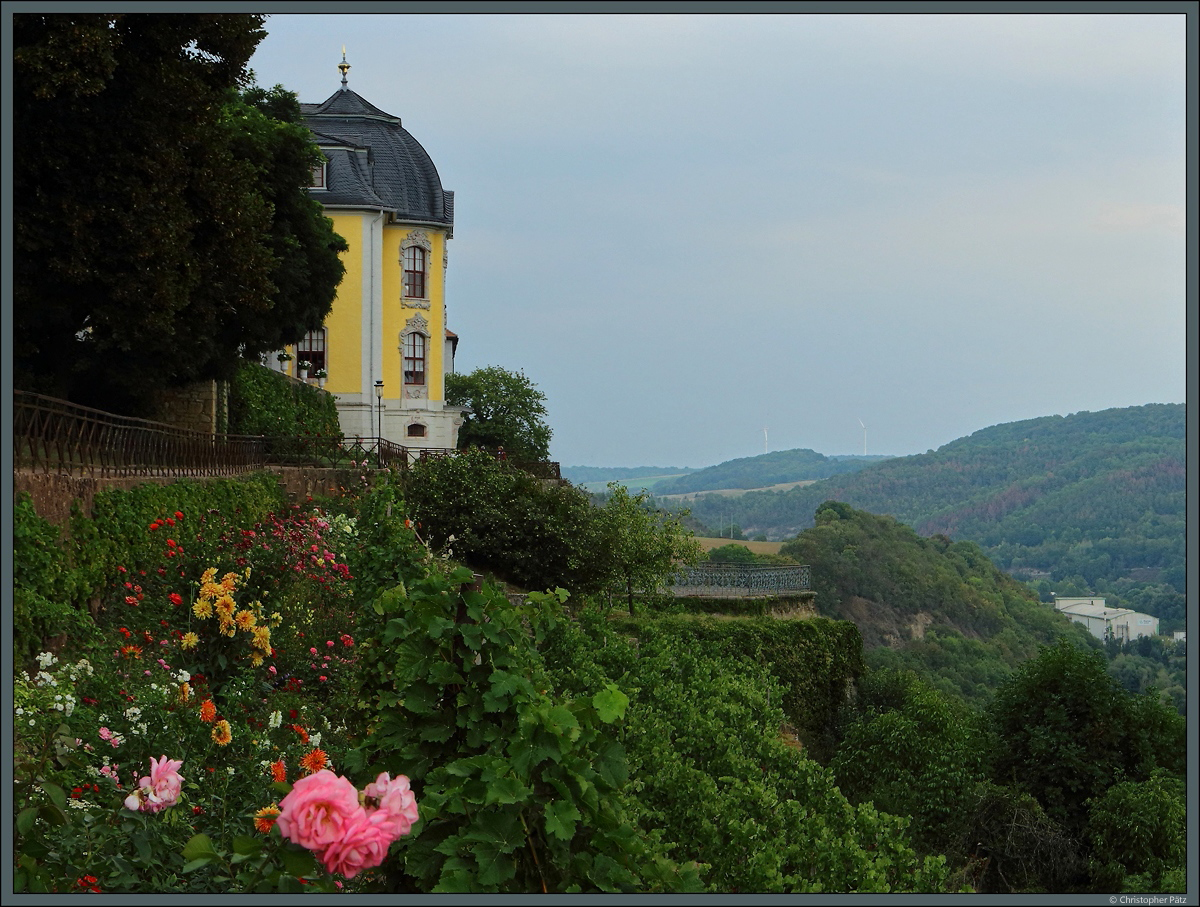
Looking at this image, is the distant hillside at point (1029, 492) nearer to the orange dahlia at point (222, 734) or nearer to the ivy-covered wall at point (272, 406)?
the orange dahlia at point (222, 734)

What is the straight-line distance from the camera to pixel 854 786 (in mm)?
17500

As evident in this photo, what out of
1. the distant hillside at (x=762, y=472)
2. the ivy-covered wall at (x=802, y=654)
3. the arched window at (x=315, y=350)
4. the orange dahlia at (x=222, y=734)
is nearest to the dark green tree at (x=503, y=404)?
the distant hillside at (x=762, y=472)

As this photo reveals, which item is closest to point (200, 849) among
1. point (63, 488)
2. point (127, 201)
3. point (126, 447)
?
point (63, 488)

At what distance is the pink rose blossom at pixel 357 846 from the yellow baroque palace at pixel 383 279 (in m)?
35.5

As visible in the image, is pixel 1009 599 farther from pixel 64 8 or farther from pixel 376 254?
pixel 64 8

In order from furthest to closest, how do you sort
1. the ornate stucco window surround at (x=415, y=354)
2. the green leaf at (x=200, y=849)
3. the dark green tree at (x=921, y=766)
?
the ornate stucco window surround at (x=415, y=354)
the dark green tree at (x=921, y=766)
the green leaf at (x=200, y=849)

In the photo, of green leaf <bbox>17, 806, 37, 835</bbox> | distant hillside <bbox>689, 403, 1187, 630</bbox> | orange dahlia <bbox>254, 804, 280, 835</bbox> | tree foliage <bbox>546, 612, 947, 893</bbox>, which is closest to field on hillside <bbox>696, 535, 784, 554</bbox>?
distant hillside <bbox>689, 403, 1187, 630</bbox>

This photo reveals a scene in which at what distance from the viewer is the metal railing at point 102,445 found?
8.95m

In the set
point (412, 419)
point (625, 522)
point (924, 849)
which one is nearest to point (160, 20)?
point (924, 849)

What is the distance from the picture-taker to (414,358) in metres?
40.2

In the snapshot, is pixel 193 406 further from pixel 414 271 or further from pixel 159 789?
pixel 414 271

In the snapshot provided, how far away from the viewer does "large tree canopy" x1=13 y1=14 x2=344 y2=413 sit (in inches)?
436

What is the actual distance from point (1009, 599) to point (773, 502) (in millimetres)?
25376

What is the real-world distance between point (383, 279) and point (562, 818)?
37.1m
